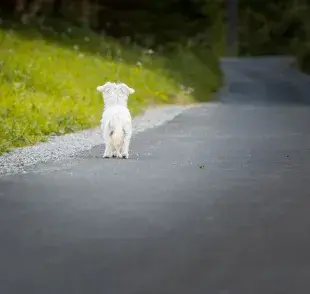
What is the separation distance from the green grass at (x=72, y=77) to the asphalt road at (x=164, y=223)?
3.15 m

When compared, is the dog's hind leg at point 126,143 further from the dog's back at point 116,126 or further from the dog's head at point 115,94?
the dog's head at point 115,94

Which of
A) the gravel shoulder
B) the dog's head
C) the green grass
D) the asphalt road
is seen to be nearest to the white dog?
the dog's head

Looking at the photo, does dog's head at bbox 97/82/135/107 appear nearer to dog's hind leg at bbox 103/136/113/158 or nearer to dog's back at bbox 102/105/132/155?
dog's back at bbox 102/105/132/155

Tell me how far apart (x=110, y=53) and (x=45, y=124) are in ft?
55.8

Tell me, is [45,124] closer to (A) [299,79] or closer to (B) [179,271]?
(B) [179,271]

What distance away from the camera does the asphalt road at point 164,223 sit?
21.4 feet

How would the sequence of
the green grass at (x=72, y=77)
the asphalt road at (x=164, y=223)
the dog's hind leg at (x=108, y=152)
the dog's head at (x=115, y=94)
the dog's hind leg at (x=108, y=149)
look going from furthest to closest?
the green grass at (x=72, y=77) → the dog's head at (x=115, y=94) → the dog's hind leg at (x=108, y=152) → the dog's hind leg at (x=108, y=149) → the asphalt road at (x=164, y=223)

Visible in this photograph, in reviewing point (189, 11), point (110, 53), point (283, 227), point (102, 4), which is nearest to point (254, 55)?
point (189, 11)

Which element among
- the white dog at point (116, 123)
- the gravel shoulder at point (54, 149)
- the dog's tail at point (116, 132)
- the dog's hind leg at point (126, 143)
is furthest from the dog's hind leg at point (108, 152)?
the gravel shoulder at point (54, 149)

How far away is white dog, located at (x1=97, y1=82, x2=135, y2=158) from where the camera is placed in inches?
523

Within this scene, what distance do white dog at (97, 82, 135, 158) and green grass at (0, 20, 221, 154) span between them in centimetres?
177

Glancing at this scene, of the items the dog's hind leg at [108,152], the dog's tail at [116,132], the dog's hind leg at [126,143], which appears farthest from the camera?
the dog's hind leg at [108,152]

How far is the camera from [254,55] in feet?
213

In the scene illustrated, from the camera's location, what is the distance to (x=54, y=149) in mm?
15055
